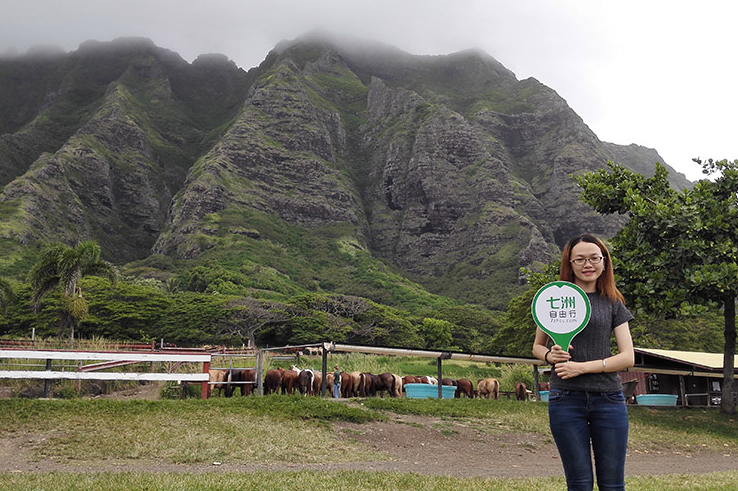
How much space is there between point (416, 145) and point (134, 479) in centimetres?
15366

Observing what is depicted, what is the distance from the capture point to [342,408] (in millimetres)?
12820

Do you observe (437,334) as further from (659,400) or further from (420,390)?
(420,390)

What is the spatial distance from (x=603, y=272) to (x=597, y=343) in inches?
22.9

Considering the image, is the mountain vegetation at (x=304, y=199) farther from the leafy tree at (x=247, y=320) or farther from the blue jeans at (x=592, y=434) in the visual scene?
the blue jeans at (x=592, y=434)

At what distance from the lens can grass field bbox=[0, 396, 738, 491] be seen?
22.2ft

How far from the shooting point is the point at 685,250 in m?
15.3

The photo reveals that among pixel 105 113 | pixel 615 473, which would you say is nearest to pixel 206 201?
pixel 105 113

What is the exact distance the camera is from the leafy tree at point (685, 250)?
48.8ft

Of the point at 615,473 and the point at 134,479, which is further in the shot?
the point at 134,479

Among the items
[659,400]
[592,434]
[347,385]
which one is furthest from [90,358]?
[659,400]

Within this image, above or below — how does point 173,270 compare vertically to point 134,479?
above

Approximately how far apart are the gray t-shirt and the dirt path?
5.23 m

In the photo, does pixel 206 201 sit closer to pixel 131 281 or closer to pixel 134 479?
pixel 131 281

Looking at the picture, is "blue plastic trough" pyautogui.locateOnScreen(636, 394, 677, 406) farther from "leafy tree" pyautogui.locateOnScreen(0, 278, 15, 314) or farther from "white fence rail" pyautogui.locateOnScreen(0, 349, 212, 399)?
"leafy tree" pyautogui.locateOnScreen(0, 278, 15, 314)
